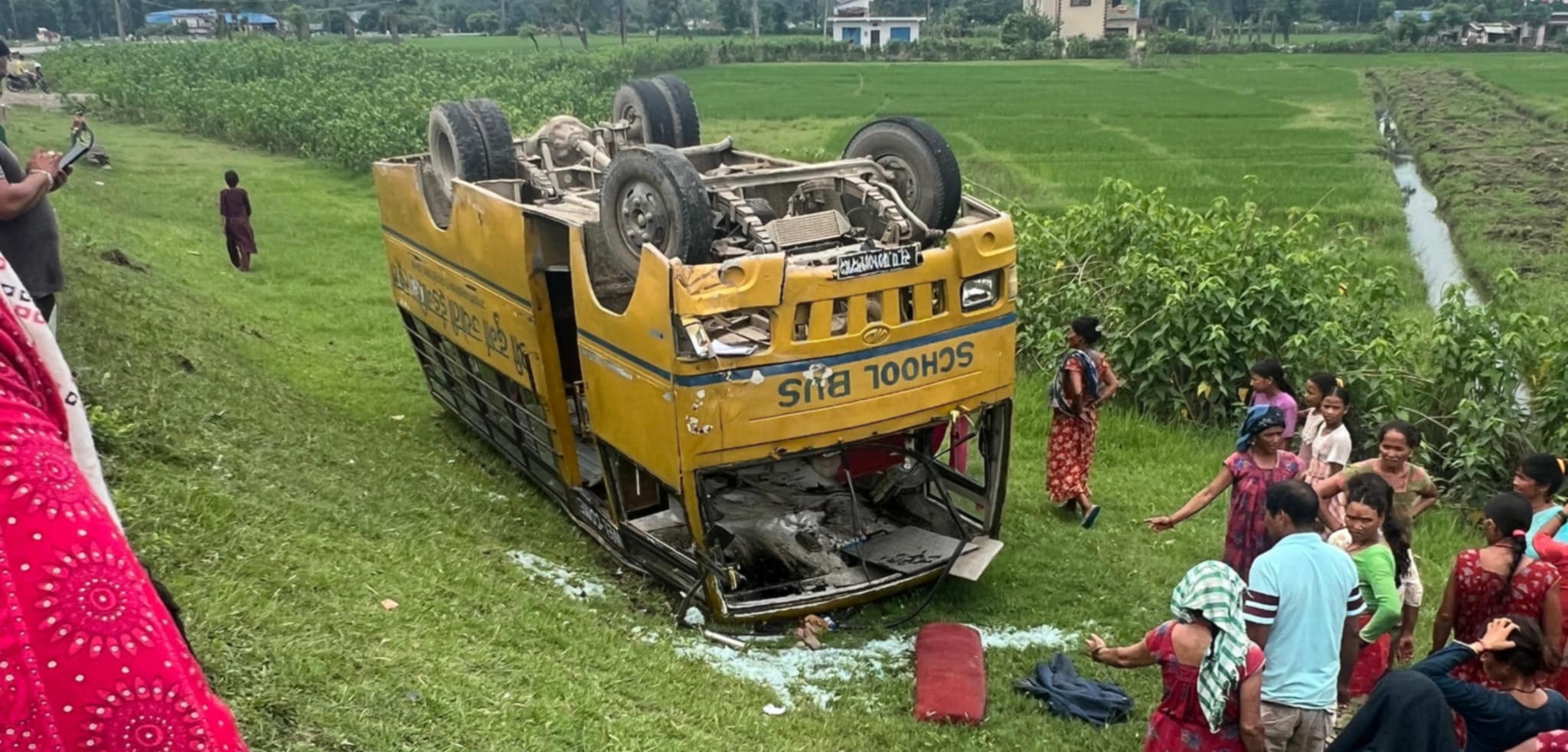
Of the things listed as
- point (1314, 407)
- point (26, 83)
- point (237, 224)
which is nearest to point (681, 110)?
point (1314, 407)

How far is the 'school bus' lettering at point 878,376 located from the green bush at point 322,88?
1769 centimetres

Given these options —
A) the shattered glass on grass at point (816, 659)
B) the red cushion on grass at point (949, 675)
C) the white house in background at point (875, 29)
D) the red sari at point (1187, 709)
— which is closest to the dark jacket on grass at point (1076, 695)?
the red cushion on grass at point (949, 675)

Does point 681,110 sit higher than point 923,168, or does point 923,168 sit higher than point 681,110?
point 681,110

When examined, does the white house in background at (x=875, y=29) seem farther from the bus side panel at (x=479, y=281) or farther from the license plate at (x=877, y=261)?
the license plate at (x=877, y=261)

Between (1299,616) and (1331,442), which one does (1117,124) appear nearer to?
(1331,442)

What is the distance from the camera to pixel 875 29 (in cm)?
7444

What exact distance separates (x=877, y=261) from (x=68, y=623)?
14.9ft

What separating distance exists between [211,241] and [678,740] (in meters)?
12.5

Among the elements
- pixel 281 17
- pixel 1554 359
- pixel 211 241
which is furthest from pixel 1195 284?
pixel 281 17

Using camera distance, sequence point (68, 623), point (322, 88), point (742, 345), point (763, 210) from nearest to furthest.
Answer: point (68, 623) < point (742, 345) < point (763, 210) < point (322, 88)

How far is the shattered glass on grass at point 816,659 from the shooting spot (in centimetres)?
528

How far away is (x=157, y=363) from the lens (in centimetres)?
Result: 711

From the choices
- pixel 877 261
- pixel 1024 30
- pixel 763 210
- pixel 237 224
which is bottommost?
pixel 237 224

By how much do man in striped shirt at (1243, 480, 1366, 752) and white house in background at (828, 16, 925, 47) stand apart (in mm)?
71910
